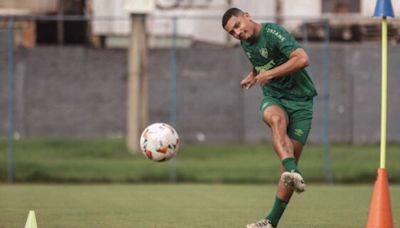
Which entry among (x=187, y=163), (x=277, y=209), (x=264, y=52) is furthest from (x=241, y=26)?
(x=187, y=163)

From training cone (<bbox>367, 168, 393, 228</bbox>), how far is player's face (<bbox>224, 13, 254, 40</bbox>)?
1.87 meters

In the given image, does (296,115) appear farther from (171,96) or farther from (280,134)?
(171,96)

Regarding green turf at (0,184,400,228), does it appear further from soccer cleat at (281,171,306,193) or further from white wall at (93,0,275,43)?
white wall at (93,0,275,43)

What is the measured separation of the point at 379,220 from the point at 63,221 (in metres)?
3.78

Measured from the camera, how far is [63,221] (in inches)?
473

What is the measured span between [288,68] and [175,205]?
478 cm

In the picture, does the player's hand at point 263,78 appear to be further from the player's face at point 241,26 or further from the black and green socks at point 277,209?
the black and green socks at point 277,209

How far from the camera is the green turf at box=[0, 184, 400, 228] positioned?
12.0 metres

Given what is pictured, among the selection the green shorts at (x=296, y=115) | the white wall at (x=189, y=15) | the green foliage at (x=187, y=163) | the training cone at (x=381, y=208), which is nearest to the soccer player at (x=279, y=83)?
the green shorts at (x=296, y=115)

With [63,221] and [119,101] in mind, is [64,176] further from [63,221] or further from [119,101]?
[63,221]

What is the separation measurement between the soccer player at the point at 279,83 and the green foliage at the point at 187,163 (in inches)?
398

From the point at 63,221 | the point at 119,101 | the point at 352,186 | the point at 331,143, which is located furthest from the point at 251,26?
the point at 119,101

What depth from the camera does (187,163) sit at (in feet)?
72.5

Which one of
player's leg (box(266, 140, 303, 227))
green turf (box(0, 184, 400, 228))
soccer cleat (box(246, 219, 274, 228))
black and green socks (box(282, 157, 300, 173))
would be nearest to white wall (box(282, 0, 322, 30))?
green turf (box(0, 184, 400, 228))
